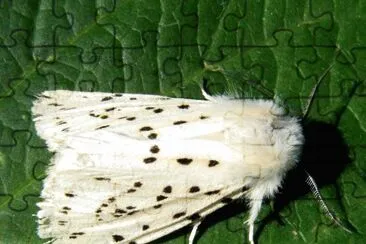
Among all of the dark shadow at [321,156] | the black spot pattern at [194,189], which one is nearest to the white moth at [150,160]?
the black spot pattern at [194,189]

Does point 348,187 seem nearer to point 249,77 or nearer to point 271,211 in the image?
point 271,211

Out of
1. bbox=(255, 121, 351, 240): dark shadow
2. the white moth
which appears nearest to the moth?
the white moth

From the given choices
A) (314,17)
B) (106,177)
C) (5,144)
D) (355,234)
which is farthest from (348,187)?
(5,144)

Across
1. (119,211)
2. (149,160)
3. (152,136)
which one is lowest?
(119,211)

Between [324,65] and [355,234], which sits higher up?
[324,65]

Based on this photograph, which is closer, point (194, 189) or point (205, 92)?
point (194, 189)

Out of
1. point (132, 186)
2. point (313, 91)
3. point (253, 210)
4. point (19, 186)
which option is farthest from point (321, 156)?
point (19, 186)

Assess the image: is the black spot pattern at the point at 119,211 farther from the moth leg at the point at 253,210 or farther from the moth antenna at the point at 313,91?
the moth antenna at the point at 313,91

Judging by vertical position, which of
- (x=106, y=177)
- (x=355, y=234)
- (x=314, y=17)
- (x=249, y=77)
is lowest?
(x=355, y=234)

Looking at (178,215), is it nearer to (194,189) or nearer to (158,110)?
(194,189)
